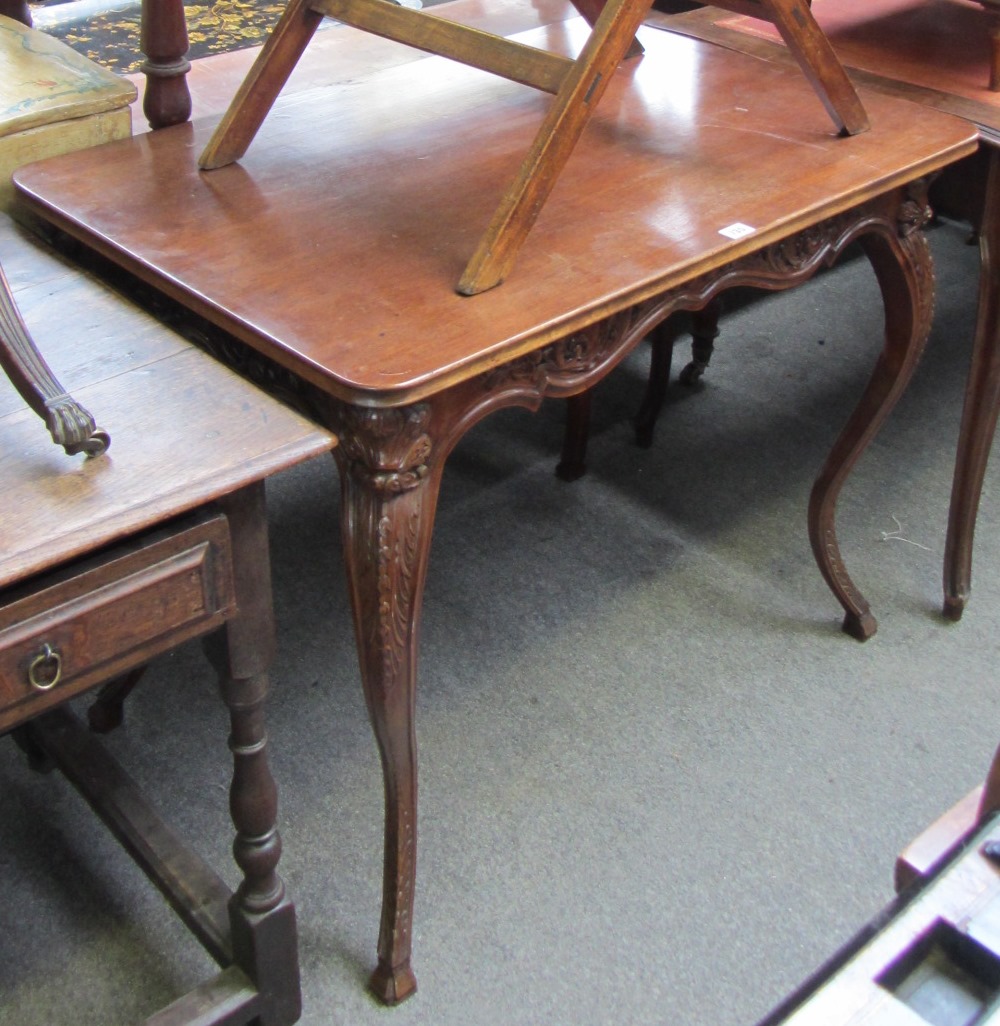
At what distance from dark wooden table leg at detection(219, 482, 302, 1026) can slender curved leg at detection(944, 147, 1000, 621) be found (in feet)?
3.32

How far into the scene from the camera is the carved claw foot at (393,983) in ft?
4.23

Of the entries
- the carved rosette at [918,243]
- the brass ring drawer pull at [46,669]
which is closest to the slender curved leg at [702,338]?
the carved rosette at [918,243]

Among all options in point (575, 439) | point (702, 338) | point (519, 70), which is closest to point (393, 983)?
point (519, 70)

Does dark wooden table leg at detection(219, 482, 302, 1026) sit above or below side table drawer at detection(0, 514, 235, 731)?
below

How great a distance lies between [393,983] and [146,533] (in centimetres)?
62

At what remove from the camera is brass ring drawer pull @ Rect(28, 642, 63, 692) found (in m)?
0.86

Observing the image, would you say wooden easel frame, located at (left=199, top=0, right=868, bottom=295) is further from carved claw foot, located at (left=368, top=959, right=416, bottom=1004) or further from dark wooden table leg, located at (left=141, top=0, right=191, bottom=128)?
carved claw foot, located at (left=368, top=959, right=416, bottom=1004)

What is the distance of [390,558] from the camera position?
105 cm

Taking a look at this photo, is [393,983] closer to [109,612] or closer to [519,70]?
[109,612]

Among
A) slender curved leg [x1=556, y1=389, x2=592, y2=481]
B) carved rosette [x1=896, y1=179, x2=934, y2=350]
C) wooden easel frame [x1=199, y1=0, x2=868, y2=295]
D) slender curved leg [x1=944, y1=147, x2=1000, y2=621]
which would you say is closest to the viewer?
wooden easel frame [x1=199, y1=0, x2=868, y2=295]

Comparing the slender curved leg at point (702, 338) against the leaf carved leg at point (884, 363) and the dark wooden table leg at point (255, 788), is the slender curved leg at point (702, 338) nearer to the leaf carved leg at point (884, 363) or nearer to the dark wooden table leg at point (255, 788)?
the leaf carved leg at point (884, 363)

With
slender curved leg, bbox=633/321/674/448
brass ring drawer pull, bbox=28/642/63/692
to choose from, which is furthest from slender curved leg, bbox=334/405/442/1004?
slender curved leg, bbox=633/321/674/448

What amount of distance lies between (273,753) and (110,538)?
81 centimetres

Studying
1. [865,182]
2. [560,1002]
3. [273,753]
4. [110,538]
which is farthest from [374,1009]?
[865,182]
